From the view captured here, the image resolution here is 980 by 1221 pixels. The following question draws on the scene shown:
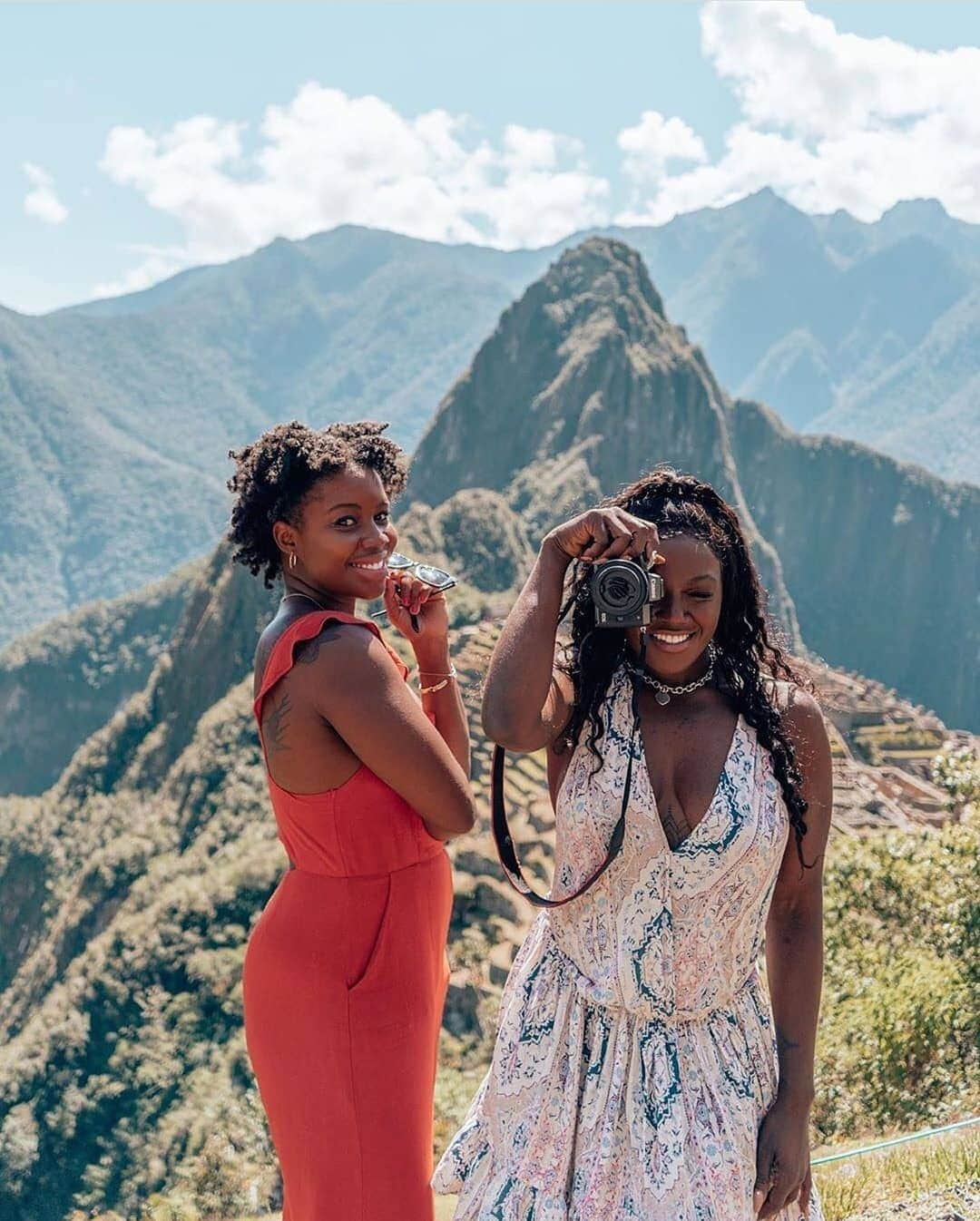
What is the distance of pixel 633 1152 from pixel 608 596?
3.46 ft

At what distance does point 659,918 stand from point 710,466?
101413 millimetres

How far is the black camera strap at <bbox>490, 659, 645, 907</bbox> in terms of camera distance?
2.18 meters

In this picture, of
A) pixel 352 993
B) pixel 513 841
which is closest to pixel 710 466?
pixel 513 841

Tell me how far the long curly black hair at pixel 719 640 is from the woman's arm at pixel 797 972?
1.3 inches

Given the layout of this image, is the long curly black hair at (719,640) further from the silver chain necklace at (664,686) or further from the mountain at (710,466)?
the mountain at (710,466)

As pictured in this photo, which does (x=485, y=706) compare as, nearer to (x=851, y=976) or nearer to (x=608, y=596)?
(x=608, y=596)

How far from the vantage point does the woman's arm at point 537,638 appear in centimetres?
219

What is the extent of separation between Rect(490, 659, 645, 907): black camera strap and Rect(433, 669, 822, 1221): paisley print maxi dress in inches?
1.0

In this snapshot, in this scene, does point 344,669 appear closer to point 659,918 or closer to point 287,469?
point 287,469

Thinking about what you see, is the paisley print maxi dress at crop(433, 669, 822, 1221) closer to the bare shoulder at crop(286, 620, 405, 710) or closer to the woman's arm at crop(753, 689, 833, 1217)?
the woman's arm at crop(753, 689, 833, 1217)

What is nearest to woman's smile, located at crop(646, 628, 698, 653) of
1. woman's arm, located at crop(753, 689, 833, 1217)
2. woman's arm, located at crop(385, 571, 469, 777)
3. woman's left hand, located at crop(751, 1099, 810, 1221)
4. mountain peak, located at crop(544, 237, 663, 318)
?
woman's arm, located at crop(753, 689, 833, 1217)

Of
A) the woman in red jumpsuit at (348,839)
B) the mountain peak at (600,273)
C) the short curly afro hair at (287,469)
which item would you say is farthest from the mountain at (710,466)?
the woman in red jumpsuit at (348,839)

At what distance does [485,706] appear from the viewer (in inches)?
87.6

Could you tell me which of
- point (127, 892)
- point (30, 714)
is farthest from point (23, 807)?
point (30, 714)
